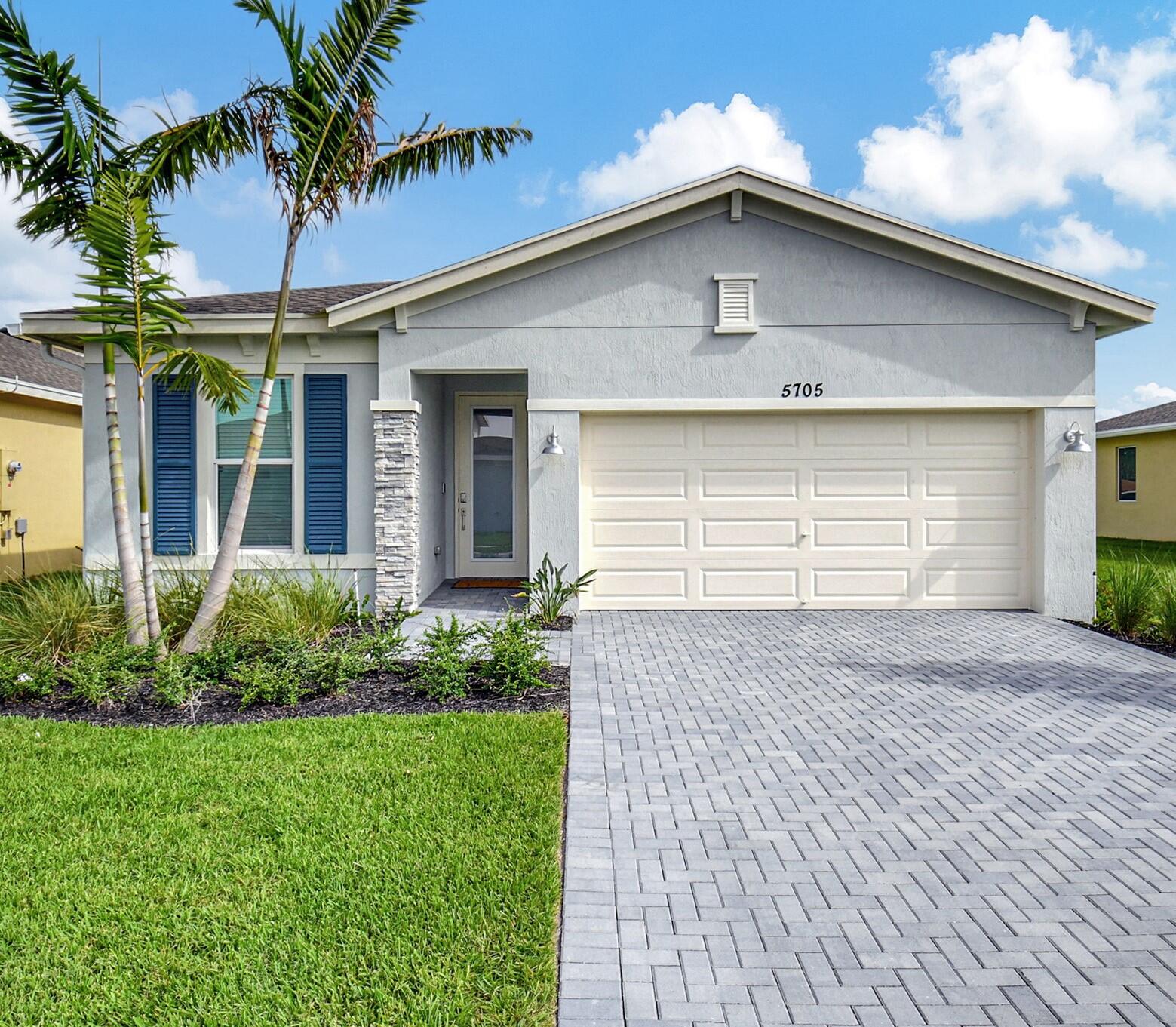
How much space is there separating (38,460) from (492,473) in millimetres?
9076

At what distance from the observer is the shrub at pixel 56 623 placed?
22.8 ft

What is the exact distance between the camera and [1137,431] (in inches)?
744

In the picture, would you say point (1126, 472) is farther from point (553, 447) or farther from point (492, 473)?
point (553, 447)

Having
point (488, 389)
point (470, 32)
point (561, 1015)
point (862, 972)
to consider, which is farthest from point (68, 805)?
point (470, 32)

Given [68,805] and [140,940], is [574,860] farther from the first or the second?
[68,805]

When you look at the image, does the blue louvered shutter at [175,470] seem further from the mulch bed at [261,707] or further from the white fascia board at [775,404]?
the white fascia board at [775,404]

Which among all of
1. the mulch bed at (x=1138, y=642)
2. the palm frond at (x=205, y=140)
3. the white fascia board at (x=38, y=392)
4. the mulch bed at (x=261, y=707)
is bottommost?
the mulch bed at (x=261, y=707)

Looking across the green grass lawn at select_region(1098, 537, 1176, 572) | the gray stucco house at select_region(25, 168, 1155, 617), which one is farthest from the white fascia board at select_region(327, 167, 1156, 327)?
the green grass lawn at select_region(1098, 537, 1176, 572)

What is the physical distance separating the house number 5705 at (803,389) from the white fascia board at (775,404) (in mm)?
55

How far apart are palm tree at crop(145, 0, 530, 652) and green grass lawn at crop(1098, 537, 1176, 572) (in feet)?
40.4

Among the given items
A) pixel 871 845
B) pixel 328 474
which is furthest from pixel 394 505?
pixel 871 845

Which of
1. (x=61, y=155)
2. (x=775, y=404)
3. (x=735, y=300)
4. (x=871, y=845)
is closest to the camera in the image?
(x=871, y=845)

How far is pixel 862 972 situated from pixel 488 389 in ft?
32.6

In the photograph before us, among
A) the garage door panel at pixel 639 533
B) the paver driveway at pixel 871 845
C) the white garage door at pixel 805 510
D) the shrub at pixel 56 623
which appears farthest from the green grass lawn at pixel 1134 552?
the shrub at pixel 56 623
